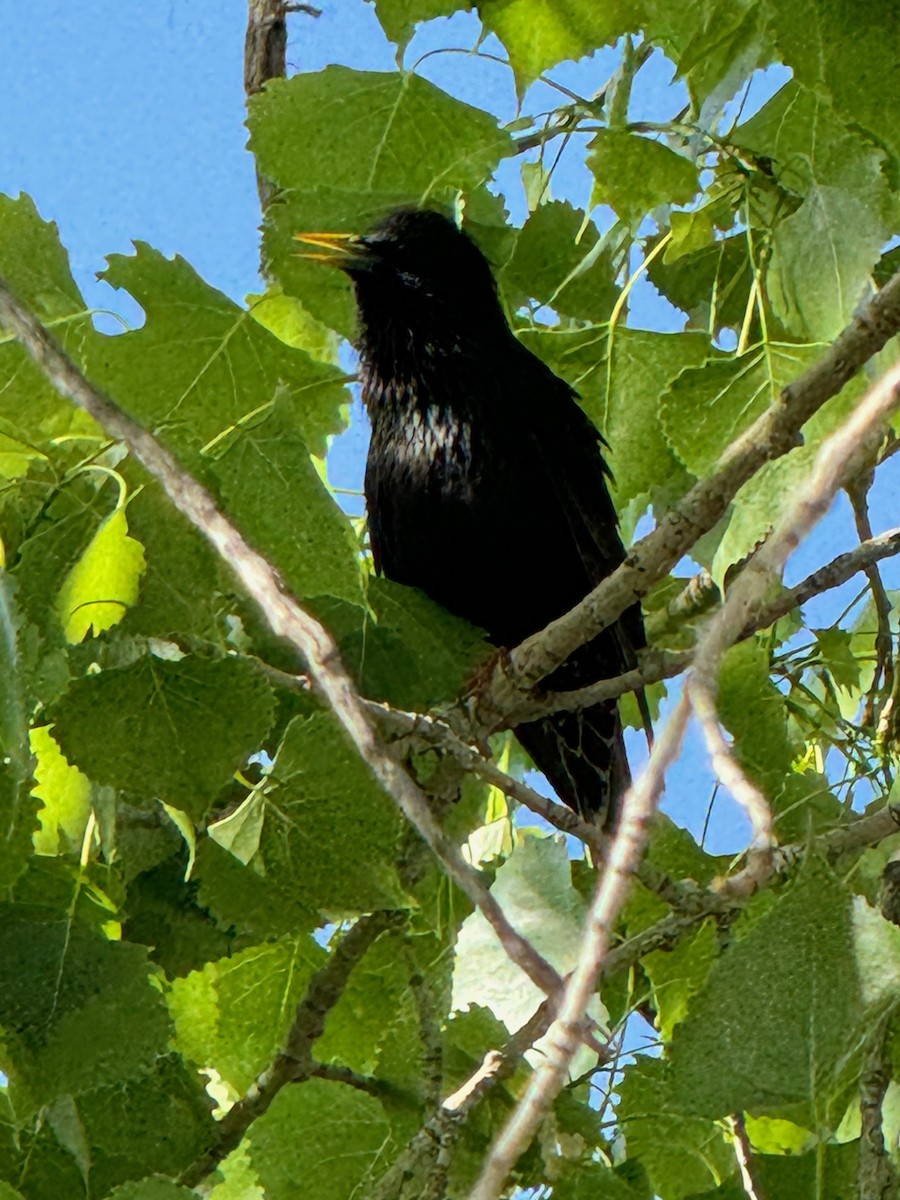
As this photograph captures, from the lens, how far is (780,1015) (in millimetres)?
1083

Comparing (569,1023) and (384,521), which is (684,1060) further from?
(384,521)

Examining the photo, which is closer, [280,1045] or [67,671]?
[67,671]

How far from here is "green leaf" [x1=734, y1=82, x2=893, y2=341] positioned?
1384 mm

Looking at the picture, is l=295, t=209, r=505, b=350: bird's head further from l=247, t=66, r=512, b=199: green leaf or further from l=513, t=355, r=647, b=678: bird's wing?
l=247, t=66, r=512, b=199: green leaf

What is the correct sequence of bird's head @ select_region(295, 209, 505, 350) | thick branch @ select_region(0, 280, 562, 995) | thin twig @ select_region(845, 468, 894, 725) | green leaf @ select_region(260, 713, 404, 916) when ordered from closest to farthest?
thick branch @ select_region(0, 280, 562, 995), green leaf @ select_region(260, 713, 404, 916), thin twig @ select_region(845, 468, 894, 725), bird's head @ select_region(295, 209, 505, 350)

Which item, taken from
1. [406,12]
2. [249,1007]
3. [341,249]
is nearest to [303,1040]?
[249,1007]

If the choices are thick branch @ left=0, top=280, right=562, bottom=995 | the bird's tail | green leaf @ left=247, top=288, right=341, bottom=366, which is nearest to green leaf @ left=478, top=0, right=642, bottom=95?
green leaf @ left=247, top=288, right=341, bottom=366

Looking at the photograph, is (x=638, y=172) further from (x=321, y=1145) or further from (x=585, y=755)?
(x=585, y=755)

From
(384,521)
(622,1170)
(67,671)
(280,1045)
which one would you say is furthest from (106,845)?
(384,521)

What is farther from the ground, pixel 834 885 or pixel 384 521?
pixel 384 521

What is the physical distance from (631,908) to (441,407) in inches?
39.5

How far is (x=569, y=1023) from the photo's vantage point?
0.68 m

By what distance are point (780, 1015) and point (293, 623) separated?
0.45 meters

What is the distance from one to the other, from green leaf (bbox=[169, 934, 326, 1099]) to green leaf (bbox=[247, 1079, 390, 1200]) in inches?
6.5
